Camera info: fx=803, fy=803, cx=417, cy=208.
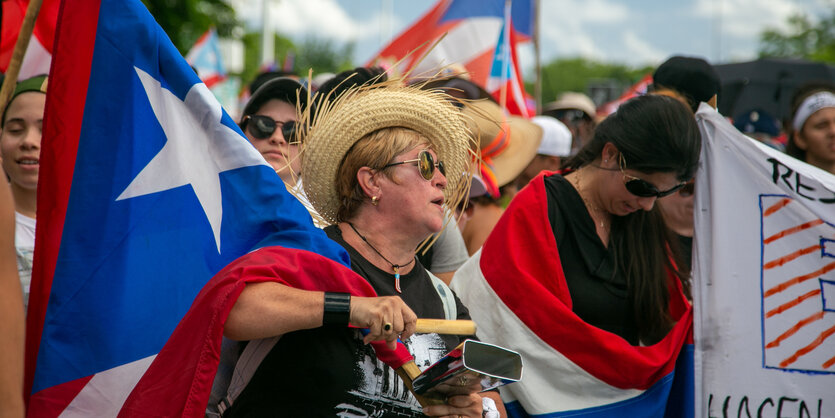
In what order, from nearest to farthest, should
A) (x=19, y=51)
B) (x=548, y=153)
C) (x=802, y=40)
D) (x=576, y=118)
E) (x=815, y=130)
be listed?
(x=19, y=51) < (x=815, y=130) < (x=548, y=153) < (x=576, y=118) < (x=802, y=40)

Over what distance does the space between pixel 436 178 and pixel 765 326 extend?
5.68 feet

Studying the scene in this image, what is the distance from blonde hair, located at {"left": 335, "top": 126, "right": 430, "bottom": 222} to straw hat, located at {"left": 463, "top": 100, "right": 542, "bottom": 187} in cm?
186

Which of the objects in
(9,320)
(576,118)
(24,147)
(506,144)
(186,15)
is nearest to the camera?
(9,320)

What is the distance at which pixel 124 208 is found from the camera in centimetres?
260

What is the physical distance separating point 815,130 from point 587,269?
2497mm

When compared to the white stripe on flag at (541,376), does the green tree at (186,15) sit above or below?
above

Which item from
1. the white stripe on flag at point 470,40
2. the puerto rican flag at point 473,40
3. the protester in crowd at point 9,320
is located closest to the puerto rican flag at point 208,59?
the puerto rican flag at point 473,40

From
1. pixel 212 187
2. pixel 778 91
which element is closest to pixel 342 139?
pixel 212 187

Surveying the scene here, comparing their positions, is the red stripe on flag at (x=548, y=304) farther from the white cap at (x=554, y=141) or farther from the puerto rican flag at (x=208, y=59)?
the puerto rican flag at (x=208, y=59)

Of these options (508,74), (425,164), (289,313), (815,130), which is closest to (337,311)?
(289,313)

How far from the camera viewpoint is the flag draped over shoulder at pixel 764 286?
338cm

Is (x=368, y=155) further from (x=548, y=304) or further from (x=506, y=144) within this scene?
(x=506, y=144)

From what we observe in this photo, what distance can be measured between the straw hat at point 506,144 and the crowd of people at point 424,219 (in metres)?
0.02

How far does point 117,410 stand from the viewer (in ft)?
8.34
